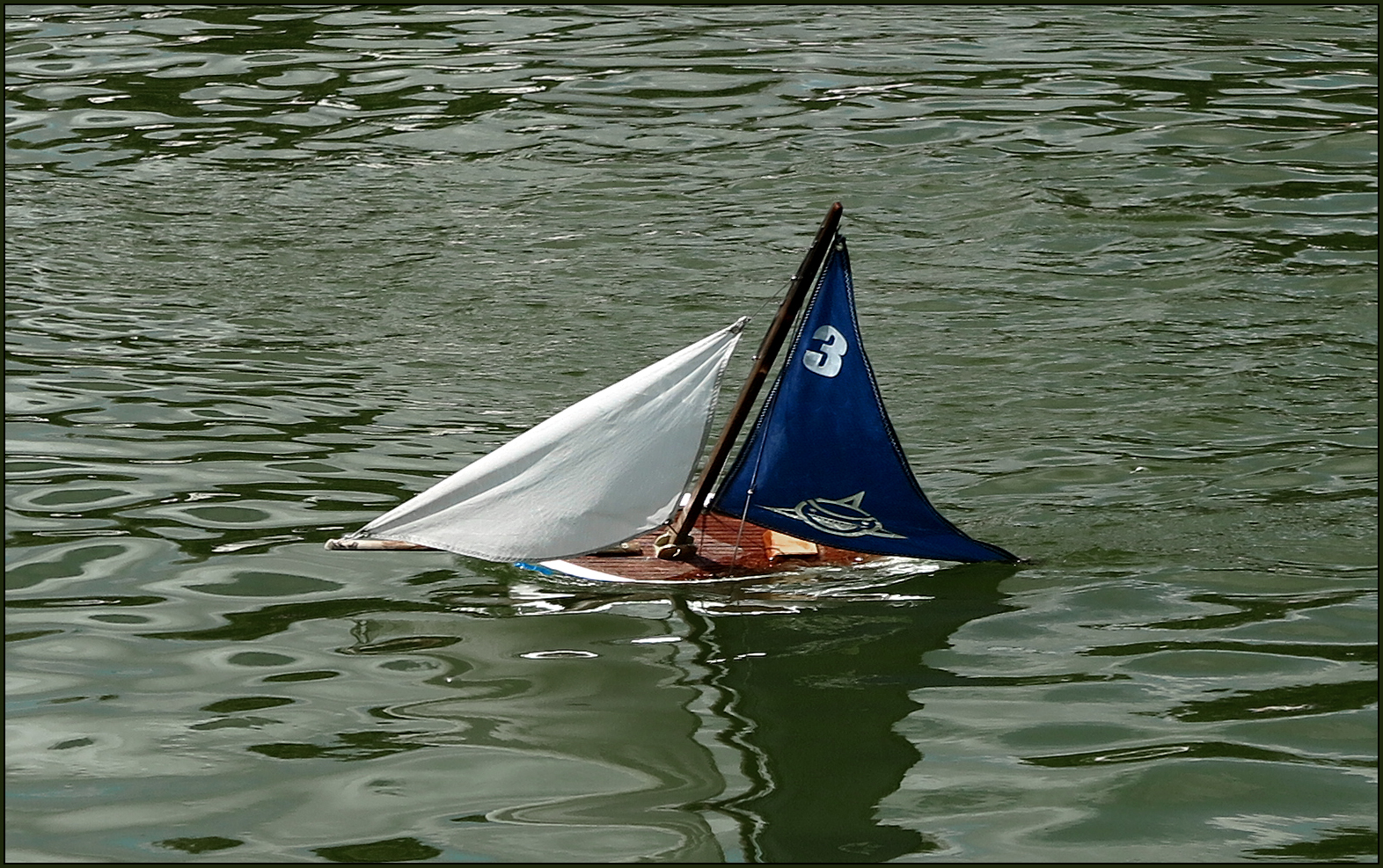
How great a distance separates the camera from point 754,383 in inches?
412

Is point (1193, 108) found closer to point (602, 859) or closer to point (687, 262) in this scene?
point (687, 262)

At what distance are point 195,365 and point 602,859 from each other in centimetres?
847

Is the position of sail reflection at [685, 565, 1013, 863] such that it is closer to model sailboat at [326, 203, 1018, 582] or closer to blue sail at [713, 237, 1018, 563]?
model sailboat at [326, 203, 1018, 582]

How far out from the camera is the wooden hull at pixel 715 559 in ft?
34.5

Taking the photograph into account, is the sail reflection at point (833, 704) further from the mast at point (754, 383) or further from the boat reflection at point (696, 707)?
the mast at point (754, 383)

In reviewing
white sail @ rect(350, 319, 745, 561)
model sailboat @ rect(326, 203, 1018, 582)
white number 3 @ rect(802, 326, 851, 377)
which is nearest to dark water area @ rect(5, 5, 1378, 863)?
model sailboat @ rect(326, 203, 1018, 582)

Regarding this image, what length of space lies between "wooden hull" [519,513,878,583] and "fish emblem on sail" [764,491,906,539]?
0.30 meters

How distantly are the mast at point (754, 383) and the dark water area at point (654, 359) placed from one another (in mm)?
348

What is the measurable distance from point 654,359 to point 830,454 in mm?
5204

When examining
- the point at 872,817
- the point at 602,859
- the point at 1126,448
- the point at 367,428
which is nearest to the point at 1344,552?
the point at 1126,448

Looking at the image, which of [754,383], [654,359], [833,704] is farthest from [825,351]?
[654,359]

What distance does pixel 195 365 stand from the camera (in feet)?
49.8

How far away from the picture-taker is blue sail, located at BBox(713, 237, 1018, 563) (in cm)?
1054

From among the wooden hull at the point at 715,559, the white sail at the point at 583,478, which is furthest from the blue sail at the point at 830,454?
the white sail at the point at 583,478
